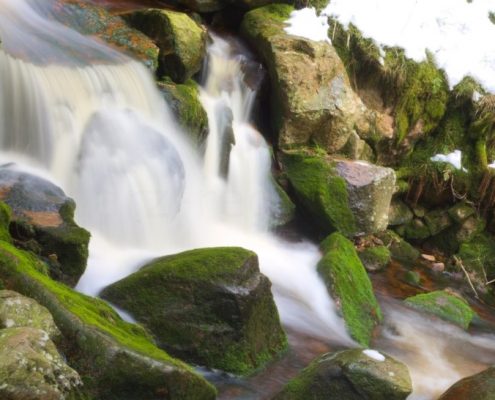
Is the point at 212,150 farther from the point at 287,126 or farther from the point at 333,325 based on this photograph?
the point at 333,325

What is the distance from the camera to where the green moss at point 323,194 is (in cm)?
879

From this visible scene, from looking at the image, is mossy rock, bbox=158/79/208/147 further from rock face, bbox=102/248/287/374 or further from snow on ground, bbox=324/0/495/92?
snow on ground, bbox=324/0/495/92

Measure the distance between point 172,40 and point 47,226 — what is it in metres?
4.62

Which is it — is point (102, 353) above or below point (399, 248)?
above

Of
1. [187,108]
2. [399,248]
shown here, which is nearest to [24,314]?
[187,108]

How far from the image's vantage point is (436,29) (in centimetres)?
1316

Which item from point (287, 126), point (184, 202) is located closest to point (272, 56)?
point (287, 126)

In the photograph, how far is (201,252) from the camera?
503cm

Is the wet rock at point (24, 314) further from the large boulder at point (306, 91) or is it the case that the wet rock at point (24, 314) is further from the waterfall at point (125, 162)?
the large boulder at point (306, 91)

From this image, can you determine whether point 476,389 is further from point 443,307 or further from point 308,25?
point 308,25

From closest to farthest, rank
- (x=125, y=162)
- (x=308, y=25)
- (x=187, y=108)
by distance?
(x=125, y=162) → (x=187, y=108) → (x=308, y=25)

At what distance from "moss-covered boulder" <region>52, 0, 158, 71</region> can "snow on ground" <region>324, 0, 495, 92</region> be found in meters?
4.48

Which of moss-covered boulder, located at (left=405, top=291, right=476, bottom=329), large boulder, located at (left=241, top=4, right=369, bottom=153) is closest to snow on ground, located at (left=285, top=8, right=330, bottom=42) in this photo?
large boulder, located at (left=241, top=4, right=369, bottom=153)

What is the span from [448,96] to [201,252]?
8429 millimetres
